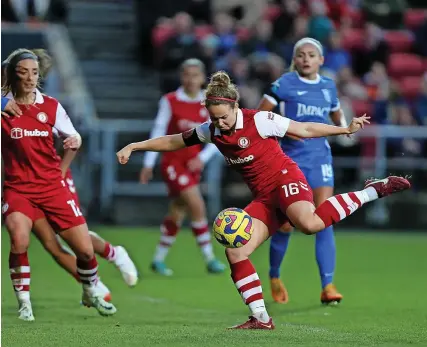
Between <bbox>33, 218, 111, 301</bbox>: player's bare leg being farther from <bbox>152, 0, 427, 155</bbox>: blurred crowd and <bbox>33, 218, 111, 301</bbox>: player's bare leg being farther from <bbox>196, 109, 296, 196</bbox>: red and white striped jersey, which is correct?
<bbox>152, 0, 427, 155</bbox>: blurred crowd

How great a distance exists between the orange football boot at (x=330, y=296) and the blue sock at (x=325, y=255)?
61mm

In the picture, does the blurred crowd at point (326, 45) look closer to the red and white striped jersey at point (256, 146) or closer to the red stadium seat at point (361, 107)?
the red stadium seat at point (361, 107)

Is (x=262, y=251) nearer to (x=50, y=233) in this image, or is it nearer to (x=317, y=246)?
(x=317, y=246)

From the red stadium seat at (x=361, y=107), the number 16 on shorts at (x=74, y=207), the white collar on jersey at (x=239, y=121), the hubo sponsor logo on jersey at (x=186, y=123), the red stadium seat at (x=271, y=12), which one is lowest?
the red stadium seat at (x=361, y=107)

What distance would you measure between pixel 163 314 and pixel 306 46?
2770mm

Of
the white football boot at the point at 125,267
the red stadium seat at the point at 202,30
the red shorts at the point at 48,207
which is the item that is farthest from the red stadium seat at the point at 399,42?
the red shorts at the point at 48,207

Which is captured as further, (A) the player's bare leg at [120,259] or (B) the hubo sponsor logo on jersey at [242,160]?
(A) the player's bare leg at [120,259]

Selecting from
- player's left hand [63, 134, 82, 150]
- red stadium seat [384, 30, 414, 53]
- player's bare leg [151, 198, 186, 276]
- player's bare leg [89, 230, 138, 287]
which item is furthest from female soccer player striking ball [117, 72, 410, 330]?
red stadium seat [384, 30, 414, 53]

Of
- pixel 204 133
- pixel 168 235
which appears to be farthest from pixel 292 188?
pixel 168 235

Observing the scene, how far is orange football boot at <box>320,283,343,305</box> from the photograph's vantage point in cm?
1056

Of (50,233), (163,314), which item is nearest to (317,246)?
(163,314)

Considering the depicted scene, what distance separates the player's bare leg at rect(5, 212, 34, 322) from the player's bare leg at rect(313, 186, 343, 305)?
279 cm

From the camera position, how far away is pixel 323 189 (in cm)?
1079

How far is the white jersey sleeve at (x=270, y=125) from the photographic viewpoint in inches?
345
